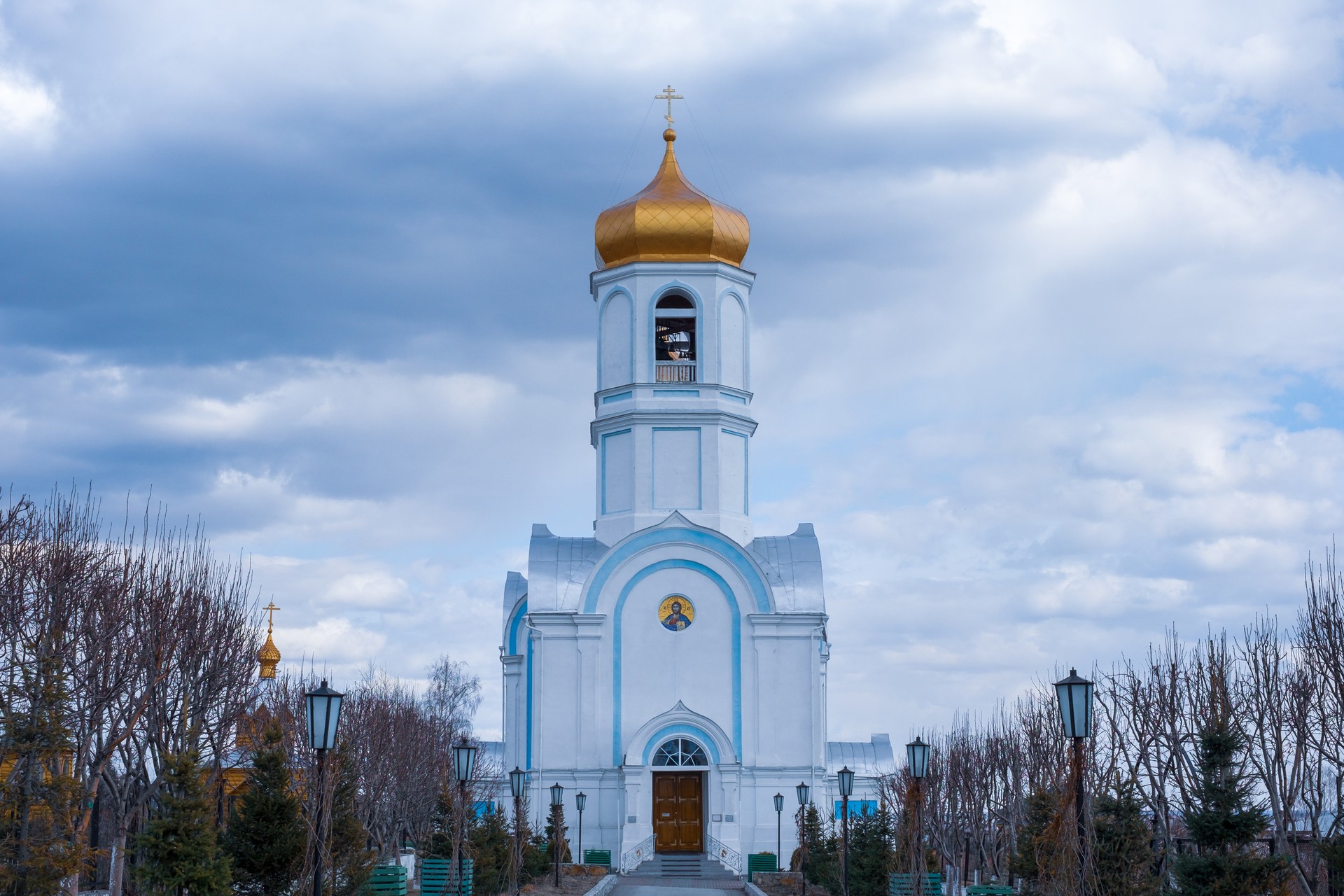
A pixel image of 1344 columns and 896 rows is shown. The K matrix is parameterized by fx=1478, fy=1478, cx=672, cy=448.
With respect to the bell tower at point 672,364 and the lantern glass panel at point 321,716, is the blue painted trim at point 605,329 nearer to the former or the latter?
the bell tower at point 672,364

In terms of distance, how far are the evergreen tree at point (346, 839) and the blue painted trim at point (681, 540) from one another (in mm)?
10191

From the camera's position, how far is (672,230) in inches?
1379

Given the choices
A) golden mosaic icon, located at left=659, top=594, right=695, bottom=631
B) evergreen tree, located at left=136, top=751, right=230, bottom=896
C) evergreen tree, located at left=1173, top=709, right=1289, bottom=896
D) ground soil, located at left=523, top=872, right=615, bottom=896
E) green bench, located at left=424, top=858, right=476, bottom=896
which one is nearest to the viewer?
evergreen tree, located at left=1173, top=709, right=1289, bottom=896

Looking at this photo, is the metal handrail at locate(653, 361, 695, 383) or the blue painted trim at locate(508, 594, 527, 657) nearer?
the metal handrail at locate(653, 361, 695, 383)

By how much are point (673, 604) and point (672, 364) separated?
18.8ft

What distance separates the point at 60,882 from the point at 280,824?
2.59 meters

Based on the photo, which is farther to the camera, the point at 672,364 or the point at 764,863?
the point at 672,364

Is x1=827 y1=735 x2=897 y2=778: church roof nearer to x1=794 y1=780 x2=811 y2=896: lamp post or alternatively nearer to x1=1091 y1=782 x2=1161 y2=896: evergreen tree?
x1=794 y1=780 x2=811 y2=896: lamp post

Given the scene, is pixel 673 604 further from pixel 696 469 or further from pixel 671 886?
pixel 671 886

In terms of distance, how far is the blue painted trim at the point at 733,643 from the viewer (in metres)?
32.4

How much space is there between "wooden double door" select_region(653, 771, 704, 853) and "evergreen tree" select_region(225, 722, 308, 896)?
14641 mm

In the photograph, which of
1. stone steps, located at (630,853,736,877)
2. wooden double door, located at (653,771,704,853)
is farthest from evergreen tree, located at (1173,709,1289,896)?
wooden double door, located at (653,771,704,853)

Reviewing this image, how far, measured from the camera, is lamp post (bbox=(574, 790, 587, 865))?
3128 cm

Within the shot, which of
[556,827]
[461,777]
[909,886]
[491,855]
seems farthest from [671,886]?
[461,777]
